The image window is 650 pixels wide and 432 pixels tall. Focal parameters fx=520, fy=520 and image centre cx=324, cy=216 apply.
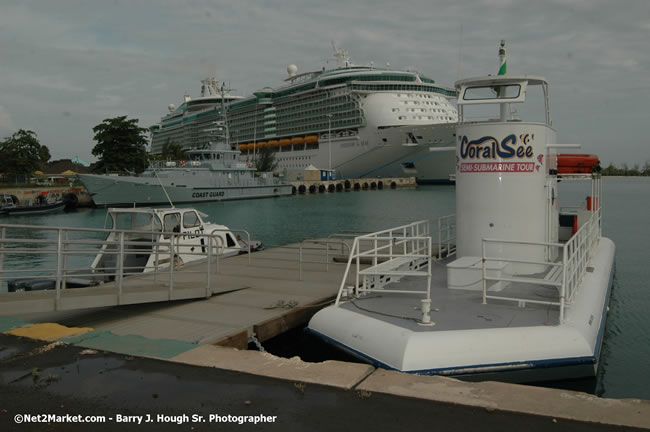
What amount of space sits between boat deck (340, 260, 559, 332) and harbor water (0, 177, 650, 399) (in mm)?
1192

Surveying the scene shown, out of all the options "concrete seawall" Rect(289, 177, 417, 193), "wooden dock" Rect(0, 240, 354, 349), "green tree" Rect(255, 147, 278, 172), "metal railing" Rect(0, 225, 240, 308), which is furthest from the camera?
"green tree" Rect(255, 147, 278, 172)

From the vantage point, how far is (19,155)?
73750 mm

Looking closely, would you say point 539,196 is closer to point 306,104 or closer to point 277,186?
point 277,186

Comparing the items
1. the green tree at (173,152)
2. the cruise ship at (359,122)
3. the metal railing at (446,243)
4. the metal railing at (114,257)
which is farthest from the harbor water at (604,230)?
the green tree at (173,152)

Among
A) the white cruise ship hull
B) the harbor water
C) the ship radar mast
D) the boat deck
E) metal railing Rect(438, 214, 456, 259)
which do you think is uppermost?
the ship radar mast

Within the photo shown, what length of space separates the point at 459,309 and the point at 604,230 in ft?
92.9

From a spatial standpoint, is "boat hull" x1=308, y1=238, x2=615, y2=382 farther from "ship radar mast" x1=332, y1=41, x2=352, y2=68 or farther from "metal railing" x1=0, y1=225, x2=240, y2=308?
"ship radar mast" x1=332, y1=41, x2=352, y2=68

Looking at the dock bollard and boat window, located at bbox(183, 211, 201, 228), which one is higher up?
boat window, located at bbox(183, 211, 201, 228)

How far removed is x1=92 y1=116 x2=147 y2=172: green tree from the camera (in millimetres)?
70312

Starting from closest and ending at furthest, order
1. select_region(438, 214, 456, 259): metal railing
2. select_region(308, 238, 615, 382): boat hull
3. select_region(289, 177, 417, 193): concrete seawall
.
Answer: select_region(308, 238, 615, 382): boat hull, select_region(438, 214, 456, 259): metal railing, select_region(289, 177, 417, 193): concrete seawall

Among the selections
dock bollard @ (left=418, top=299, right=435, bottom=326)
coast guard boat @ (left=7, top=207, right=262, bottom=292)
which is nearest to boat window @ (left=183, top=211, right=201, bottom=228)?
coast guard boat @ (left=7, top=207, right=262, bottom=292)

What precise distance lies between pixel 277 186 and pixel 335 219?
30302 millimetres

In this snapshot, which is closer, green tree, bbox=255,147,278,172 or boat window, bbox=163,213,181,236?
boat window, bbox=163,213,181,236

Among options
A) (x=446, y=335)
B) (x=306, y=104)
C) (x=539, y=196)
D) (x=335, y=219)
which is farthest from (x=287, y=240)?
(x=306, y=104)
